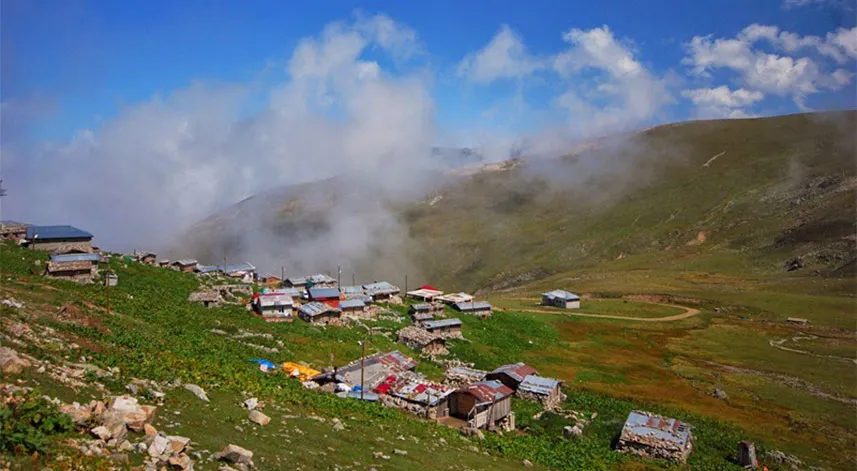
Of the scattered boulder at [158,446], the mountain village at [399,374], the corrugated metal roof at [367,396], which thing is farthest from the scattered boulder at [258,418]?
the corrugated metal roof at [367,396]

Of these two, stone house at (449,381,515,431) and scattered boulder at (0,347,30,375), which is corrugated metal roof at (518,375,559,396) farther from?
scattered boulder at (0,347,30,375)

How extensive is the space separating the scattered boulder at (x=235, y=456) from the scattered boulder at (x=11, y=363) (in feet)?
28.9

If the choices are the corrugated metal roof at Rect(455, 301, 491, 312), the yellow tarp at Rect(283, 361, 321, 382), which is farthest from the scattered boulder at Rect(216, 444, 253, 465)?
the corrugated metal roof at Rect(455, 301, 491, 312)

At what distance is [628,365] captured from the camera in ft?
248

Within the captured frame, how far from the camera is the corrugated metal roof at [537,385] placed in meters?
53.0

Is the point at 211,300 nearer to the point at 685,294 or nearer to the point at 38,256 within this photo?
the point at 38,256

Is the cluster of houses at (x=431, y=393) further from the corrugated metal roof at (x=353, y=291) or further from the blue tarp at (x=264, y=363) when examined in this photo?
the corrugated metal roof at (x=353, y=291)

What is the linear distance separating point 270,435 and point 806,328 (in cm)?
11117

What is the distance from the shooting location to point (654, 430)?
44.3m

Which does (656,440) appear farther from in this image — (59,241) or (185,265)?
(185,265)

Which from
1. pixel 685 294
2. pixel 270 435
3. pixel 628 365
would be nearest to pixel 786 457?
pixel 628 365

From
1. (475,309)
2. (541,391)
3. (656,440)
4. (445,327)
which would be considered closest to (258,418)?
(656,440)

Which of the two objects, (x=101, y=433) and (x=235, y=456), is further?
(x=235, y=456)

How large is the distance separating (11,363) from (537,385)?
44.4 m
